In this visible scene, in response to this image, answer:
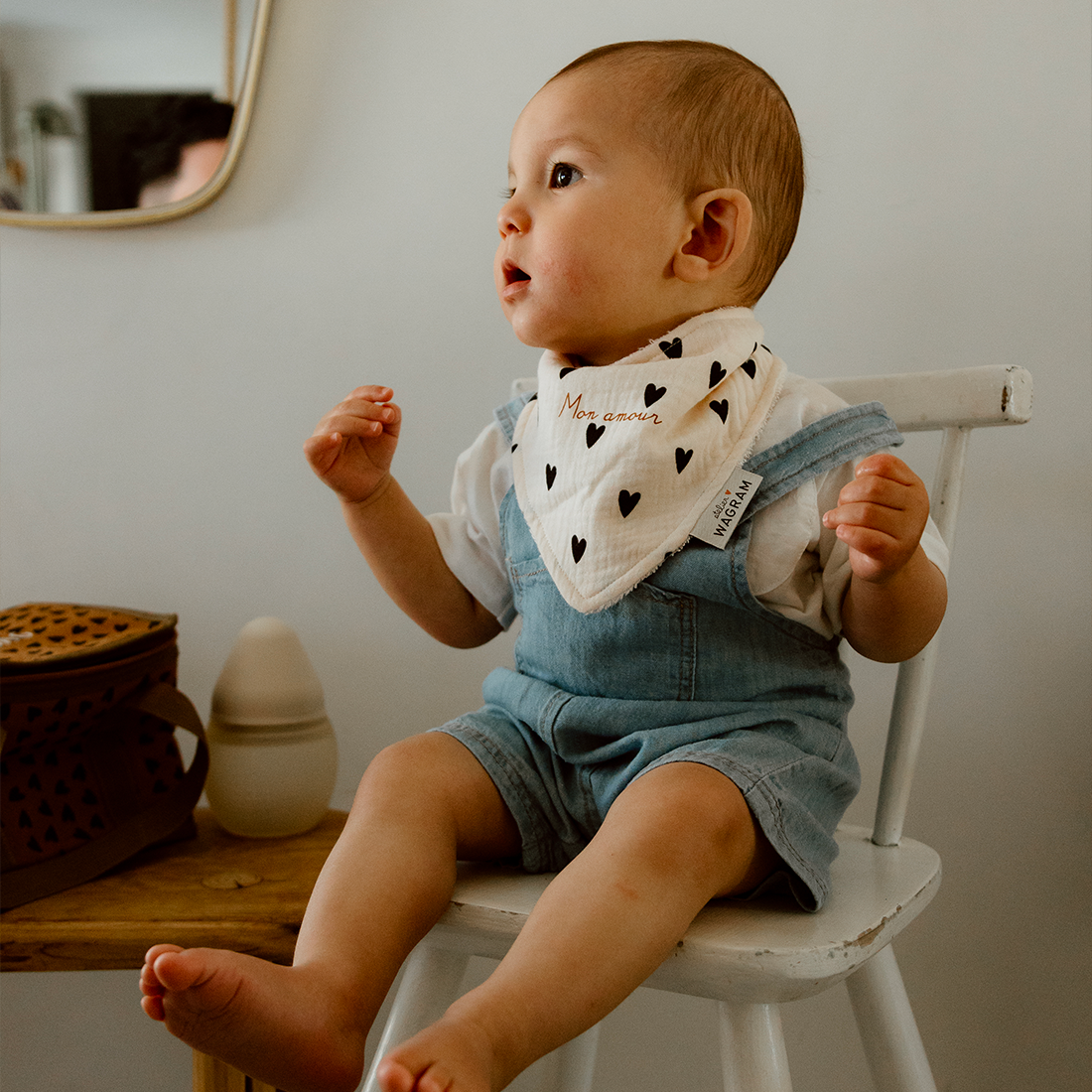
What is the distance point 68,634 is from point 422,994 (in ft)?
1.34

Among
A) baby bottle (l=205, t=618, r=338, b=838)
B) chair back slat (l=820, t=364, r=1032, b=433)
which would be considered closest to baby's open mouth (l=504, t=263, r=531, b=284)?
chair back slat (l=820, t=364, r=1032, b=433)

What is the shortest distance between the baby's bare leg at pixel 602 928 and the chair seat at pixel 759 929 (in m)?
0.02

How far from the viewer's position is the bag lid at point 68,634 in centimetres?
80

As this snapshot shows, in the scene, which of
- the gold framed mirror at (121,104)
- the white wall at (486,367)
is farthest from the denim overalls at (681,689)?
the gold framed mirror at (121,104)

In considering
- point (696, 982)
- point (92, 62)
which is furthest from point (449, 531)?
point (92, 62)

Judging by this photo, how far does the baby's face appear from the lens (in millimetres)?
687

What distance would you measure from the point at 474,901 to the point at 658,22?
2.66 feet

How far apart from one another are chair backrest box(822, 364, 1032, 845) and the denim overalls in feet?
0.24

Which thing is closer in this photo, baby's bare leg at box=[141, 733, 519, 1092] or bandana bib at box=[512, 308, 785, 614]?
baby's bare leg at box=[141, 733, 519, 1092]

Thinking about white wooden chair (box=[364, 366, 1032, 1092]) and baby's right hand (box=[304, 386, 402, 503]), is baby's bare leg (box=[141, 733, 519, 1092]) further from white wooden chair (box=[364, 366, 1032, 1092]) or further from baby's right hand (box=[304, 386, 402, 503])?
baby's right hand (box=[304, 386, 402, 503])

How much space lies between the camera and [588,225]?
684 millimetres

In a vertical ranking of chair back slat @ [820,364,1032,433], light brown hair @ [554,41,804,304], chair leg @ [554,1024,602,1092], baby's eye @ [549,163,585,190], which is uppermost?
light brown hair @ [554,41,804,304]

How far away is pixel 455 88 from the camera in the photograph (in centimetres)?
105

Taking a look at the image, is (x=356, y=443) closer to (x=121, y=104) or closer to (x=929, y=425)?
(x=929, y=425)
